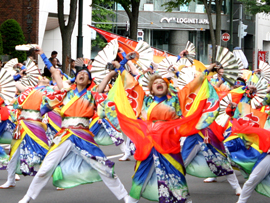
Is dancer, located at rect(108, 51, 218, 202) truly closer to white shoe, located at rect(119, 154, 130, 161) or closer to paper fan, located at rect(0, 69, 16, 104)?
paper fan, located at rect(0, 69, 16, 104)

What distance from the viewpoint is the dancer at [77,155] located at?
6852mm

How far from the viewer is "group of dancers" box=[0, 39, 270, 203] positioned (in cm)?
649

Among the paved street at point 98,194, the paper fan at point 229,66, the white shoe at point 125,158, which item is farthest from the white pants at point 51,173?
the white shoe at point 125,158

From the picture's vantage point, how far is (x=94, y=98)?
23.3 feet

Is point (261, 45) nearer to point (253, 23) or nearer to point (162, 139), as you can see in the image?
point (253, 23)

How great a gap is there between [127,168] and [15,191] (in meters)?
2.77

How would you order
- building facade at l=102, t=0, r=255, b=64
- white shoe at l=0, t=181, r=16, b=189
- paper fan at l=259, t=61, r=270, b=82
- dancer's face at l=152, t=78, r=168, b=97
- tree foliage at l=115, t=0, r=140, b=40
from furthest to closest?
building facade at l=102, t=0, r=255, b=64, tree foliage at l=115, t=0, r=140, b=40, paper fan at l=259, t=61, r=270, b=82, white shoe at l=0, t=181, r=16, b=189, dancer's face at l=152, t=78, r=168, b=97

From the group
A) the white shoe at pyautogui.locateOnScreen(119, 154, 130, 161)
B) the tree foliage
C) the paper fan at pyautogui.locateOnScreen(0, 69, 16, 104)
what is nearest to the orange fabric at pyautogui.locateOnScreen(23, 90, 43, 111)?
the paper fan at pyautogui.locateOnScreen(0, 69, 16, 104)

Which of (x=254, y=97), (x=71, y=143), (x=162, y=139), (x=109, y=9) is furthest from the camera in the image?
(x=109, y=9)

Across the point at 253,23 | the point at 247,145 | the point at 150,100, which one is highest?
the point at 253,23

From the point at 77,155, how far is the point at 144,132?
930mm

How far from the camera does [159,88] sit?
6754mm

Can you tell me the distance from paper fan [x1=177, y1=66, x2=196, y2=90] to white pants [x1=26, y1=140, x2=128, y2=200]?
188 centimetres

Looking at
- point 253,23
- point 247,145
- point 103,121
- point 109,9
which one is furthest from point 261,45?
point 247,145
